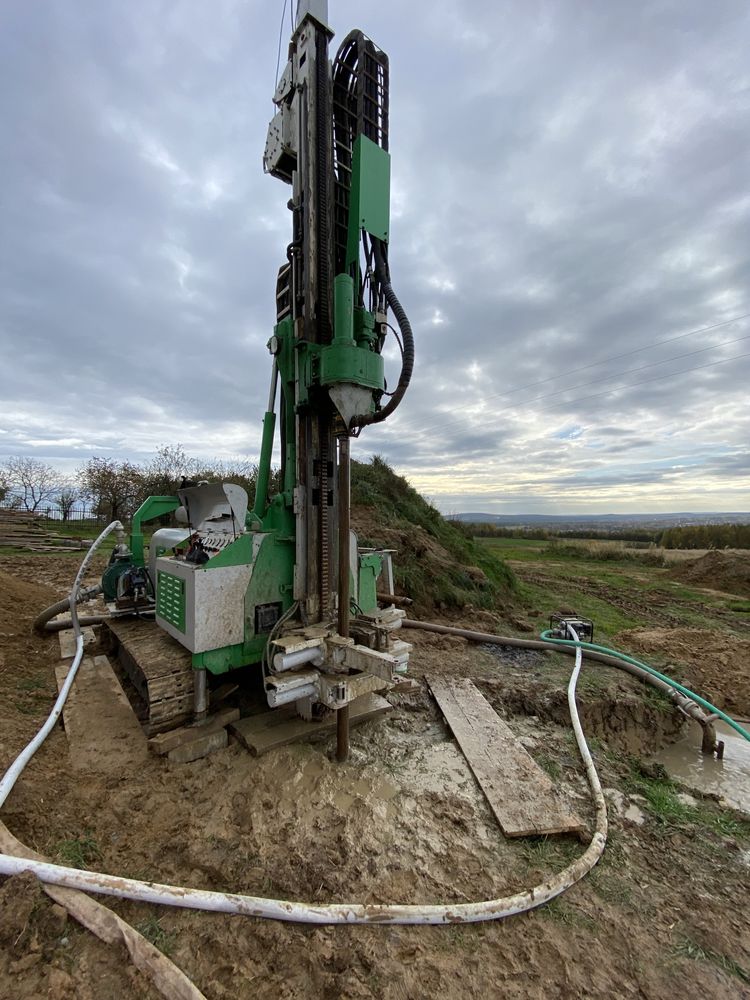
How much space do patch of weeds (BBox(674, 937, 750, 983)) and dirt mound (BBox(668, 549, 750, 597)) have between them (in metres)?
16.2

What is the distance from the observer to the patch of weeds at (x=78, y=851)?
2.31 metres

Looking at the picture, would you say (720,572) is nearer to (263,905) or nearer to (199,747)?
(199,747)

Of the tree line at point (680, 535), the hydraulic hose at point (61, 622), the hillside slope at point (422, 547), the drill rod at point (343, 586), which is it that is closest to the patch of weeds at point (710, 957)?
the drill rod at point (343, 586)

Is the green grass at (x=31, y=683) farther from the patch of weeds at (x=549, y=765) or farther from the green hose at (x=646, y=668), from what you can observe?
the green hose at (x=646, y=668)

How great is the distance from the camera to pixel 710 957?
201 centimetres

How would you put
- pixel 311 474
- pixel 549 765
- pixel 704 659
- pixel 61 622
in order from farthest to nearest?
pixel 704 659, pixel 61 622, pixel 311 474, pixel 549 765

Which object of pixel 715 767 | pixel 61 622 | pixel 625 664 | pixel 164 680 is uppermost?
pixel 164 680

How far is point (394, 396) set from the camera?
10.6 ft

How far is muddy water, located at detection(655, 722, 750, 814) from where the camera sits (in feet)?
11.9

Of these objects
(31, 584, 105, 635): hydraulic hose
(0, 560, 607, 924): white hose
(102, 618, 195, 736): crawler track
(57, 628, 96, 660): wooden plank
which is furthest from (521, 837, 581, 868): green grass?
(31, 584, 105, 635): hydraulic hose

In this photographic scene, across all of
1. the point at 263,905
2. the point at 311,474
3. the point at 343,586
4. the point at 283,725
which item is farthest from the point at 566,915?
the point at 311,474

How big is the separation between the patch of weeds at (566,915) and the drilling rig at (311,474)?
1.39 m

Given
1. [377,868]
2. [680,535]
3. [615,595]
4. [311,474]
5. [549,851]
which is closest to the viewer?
[377,868]

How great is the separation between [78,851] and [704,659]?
817 cm
